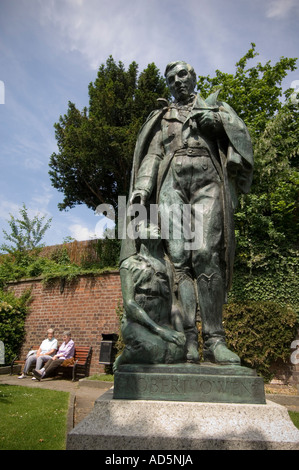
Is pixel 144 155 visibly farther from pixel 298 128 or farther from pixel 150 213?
pixel 298 128

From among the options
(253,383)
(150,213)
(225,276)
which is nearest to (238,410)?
(253,383)

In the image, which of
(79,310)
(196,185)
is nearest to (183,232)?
(196,185)

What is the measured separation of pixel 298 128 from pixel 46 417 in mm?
13453

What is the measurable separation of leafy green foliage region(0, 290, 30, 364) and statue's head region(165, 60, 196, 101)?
12.5 m

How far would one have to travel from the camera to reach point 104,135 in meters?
17.8

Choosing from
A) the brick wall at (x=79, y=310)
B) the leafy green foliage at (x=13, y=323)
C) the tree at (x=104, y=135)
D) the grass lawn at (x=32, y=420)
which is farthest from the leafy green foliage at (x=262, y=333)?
the tree at (x=104, y=135)

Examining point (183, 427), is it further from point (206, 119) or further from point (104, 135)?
point (104, 135)

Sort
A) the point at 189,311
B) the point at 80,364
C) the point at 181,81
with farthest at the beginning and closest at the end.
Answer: the point at 80,364 < the point at 181,81 < the point at 189,311

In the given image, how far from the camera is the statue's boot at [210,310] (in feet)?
9.16

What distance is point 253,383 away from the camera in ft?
7.32

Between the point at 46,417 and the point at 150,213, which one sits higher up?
the point at 150,213

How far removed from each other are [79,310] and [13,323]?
307cm

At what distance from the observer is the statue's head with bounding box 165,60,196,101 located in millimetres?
3436

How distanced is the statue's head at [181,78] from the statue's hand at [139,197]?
105cm
